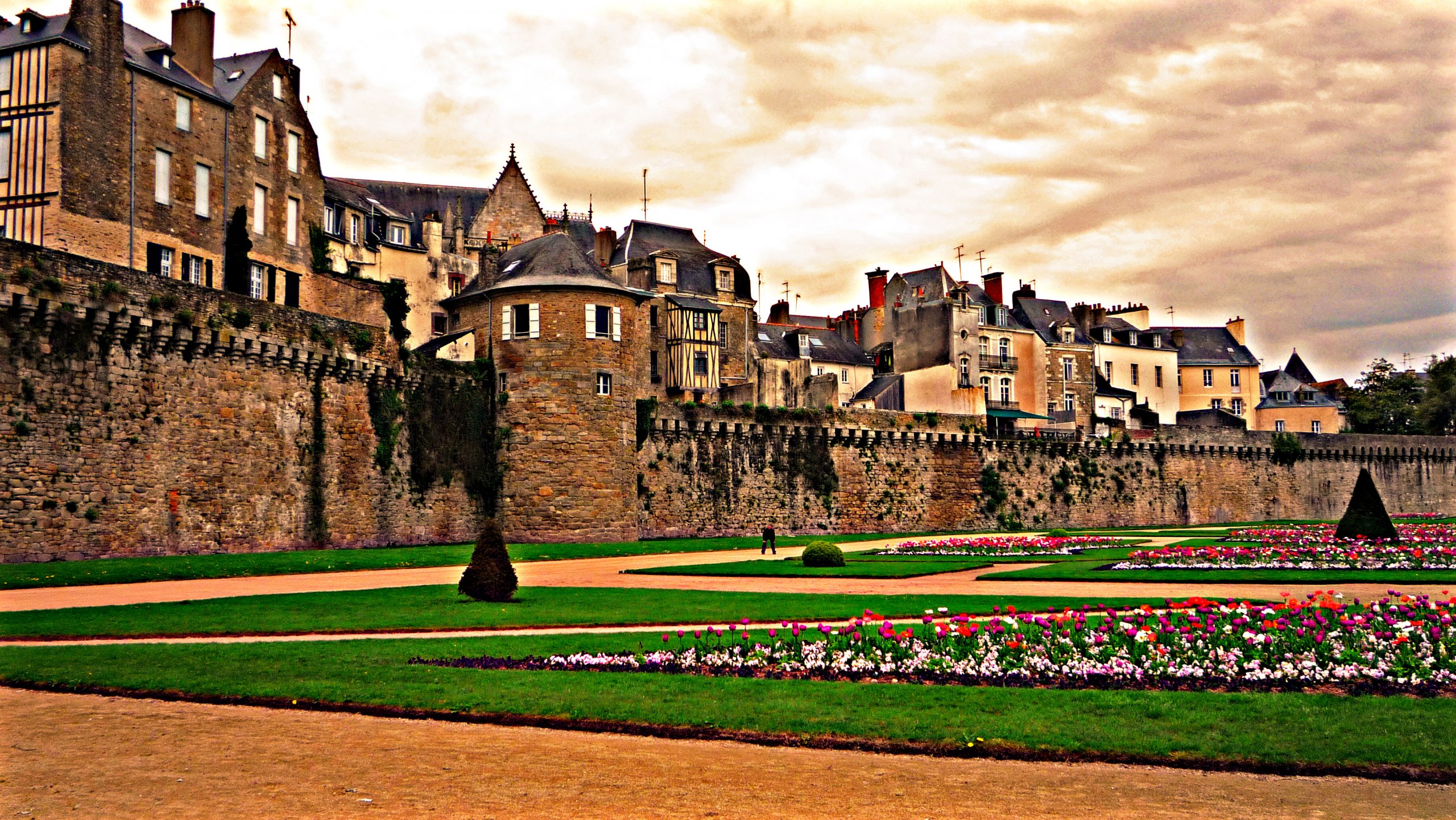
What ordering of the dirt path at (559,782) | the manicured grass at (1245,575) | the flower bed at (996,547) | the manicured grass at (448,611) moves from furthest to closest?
the flower bed at (996,547) < the manicured grass at (1245,575) < the manicured grass at (448,611) < the dirt path at (559,782)

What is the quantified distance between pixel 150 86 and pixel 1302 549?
40.0m

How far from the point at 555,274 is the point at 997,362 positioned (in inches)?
1708

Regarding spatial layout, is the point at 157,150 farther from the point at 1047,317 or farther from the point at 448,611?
the point at 1047,317

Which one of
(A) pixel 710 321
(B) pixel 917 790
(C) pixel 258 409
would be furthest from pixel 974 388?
(B) pixel 917 790

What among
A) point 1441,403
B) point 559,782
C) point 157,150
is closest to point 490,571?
point 559,782

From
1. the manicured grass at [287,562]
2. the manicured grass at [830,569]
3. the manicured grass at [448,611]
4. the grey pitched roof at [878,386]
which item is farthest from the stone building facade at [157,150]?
the grey pitched roof at [878,386]

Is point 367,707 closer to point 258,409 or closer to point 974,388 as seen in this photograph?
point 258,409

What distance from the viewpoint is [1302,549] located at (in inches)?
1298

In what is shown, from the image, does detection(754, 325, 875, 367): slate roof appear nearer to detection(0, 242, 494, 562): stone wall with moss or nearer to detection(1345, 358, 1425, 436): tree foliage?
detection(0, 242, 494, 562): stone wall with moss

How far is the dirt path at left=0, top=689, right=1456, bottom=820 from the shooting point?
26.2ft

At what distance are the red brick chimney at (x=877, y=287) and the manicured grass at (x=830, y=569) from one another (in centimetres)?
5104

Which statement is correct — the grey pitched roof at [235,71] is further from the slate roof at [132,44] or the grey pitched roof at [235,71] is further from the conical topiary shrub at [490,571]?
the conical topiary shrub at [490,571]

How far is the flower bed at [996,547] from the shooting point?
3800 cm

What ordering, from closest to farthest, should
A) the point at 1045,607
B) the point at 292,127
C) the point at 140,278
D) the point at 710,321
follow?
the point at 1045,607, the point at 140,278, the point at 292,127, the point at 710,321
